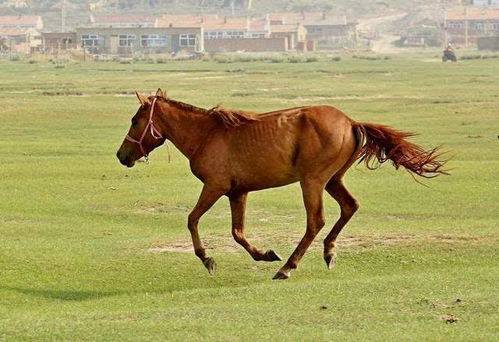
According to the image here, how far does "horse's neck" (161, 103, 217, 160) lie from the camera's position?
52.3ft

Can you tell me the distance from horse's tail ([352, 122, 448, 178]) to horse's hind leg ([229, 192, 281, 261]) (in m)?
1.57

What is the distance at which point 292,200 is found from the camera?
22.7 metres

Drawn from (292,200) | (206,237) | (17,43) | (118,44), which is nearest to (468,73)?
(292,200)

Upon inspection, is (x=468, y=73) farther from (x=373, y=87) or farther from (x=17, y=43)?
(x=17, y=43)

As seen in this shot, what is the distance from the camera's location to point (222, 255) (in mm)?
16703

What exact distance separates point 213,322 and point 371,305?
1.79 m

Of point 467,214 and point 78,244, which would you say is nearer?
point 78,244

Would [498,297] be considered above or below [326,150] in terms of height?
below

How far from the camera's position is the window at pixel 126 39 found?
156 meters

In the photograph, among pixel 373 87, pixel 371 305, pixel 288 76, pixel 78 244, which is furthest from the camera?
pixel 288 76

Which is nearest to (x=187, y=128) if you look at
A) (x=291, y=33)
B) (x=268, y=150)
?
(x=268, y=150)

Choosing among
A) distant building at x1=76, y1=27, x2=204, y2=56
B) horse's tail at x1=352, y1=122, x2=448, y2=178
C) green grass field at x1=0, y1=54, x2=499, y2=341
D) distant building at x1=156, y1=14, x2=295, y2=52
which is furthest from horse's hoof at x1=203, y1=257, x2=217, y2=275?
distant building at x1=156, y1=14, x2=295, y2=52

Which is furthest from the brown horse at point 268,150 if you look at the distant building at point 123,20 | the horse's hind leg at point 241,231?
the distant building at point 123,20

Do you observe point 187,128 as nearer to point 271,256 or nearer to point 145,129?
point 145,129
